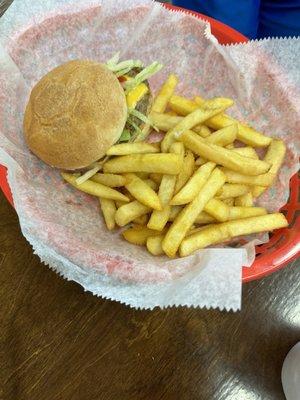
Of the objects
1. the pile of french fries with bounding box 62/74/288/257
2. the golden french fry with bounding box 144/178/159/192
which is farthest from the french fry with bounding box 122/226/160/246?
the golden french fry with bounding box 144/178/159/192

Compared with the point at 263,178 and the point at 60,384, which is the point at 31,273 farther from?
the point at 263,178

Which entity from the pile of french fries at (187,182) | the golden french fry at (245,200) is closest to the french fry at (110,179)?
the pile of french fries at (187,182)

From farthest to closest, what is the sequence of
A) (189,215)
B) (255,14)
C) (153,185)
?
(255,14) < (153,185) < (189,215)

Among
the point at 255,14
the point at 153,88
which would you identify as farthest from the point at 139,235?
the point at 255,14

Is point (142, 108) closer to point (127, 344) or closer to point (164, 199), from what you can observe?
point (164, 199)

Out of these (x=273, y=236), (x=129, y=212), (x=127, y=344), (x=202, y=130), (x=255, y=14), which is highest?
(x=255, y=14)

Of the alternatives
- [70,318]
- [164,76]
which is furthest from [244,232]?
[164,76]
